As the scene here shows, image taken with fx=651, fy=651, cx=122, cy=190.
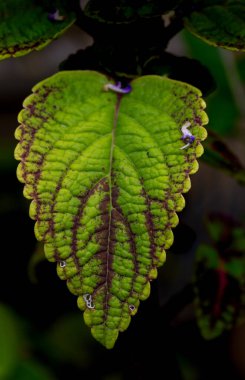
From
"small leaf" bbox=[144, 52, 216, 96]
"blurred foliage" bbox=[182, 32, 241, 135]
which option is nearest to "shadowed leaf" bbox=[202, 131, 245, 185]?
"small leaf" bbox=[144, 52, 216, 96]

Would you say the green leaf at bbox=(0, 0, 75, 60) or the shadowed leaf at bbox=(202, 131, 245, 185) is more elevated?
the green leaf at bbox=(0, 0, 75, 60)

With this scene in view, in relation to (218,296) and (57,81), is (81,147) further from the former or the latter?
(218,296)

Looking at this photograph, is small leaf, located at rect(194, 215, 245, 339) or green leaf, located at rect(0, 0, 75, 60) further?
small leaf, located at rect(194, 215, 245, 339)

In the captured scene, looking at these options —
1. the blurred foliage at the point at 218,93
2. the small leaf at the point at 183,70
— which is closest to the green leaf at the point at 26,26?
the small leaf at the point at 183,70

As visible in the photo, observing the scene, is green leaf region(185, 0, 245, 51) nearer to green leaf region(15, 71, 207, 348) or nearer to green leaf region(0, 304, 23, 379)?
green leaf region(15, 71, 207, 348)

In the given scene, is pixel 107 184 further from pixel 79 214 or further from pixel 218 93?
pixel 218 93

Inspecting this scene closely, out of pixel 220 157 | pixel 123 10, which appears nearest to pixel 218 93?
pixel 220 157

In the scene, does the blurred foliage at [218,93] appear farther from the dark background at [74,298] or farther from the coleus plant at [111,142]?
the coleus plant at [111,142]
